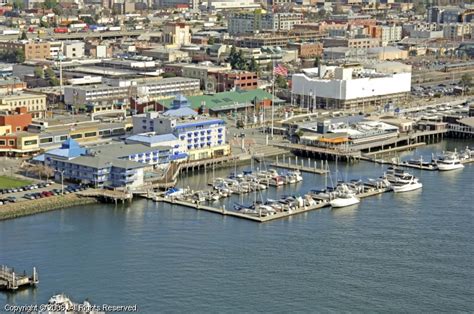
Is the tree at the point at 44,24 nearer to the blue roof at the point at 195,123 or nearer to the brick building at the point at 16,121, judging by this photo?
the brick building at the point at 16,121

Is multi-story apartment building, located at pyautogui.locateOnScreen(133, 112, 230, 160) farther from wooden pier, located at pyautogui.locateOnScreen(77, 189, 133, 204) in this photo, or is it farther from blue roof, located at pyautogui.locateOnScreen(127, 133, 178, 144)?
wooden pier, located at pyautogui.locateOnScreen(77, 189, 133, 204)

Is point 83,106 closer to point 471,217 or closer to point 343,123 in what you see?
point 343,123

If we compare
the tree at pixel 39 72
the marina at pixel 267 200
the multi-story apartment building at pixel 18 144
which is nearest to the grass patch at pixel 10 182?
the multi-story apartment building at pixel 18 144

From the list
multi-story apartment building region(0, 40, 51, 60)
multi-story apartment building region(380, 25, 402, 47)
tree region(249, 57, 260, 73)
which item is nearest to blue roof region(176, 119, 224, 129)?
tree region(249, 57, 260, 73)

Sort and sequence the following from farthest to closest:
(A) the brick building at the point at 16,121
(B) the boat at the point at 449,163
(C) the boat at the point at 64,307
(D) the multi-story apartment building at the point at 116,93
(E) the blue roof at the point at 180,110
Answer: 1. (D) the multi-story apartment building at the point at 116,93
2. (E) the blue roof at the point at 180,110
3. (A) the brick building at the point at 16,121
4. (B) the boat at the point at 449,163
5. (C) the boat at the point at 64,307

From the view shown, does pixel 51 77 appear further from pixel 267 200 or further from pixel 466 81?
pixel 267 200

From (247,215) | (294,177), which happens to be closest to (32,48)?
(294,177)

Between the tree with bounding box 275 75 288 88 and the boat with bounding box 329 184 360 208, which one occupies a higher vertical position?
the tree with bounding box 275 75 288 88
